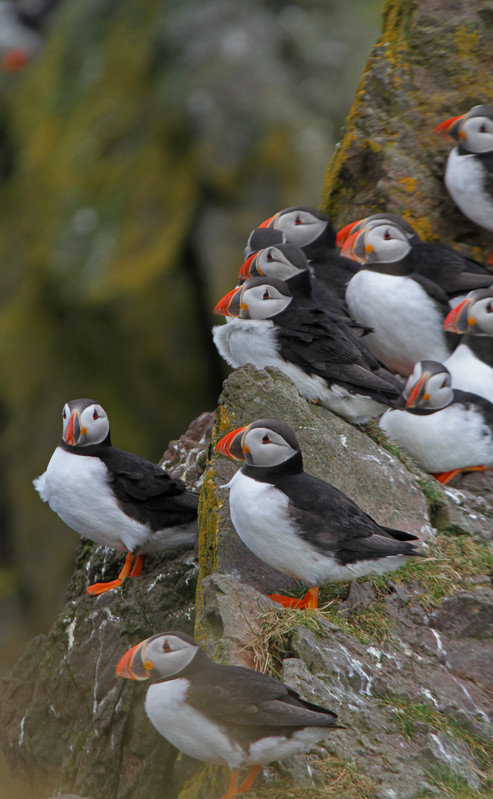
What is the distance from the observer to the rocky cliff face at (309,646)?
3.47 meters

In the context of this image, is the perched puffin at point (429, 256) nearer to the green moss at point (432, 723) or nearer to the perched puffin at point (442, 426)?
the perched puffin at point (442, 426)

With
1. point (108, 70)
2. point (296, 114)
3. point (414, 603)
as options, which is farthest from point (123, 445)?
point (414, 603)

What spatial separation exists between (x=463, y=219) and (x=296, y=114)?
327 inches

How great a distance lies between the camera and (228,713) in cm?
309

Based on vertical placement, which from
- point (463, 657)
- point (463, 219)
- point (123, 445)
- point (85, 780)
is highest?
point (463, 219)

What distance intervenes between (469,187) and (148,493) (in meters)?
3.58

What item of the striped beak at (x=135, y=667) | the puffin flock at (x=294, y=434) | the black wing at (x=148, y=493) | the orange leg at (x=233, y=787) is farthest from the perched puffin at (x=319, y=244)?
the orange leg at (x=233, y=787)

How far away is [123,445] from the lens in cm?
1509

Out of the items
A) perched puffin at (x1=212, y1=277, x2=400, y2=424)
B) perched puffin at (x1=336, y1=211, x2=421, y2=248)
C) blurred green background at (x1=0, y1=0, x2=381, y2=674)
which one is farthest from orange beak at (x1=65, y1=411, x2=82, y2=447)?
blurred green background at (x1=0, y1=0, x2=381, y2=674)

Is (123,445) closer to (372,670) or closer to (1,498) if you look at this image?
(1,498)

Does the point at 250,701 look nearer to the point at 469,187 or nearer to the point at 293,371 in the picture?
the point at 293,371

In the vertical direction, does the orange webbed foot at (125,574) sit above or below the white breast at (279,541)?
below

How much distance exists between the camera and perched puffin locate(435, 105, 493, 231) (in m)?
6.97

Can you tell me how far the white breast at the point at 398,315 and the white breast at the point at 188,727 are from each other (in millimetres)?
3596
